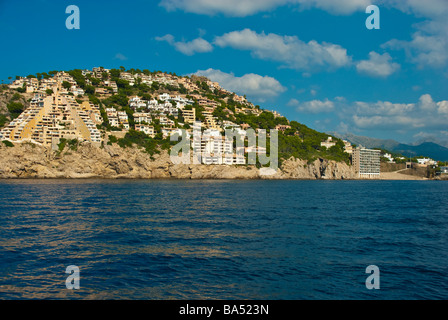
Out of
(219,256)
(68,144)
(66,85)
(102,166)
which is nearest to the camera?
(219,256)

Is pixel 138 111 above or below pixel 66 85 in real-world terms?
below

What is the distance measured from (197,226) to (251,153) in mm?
100915

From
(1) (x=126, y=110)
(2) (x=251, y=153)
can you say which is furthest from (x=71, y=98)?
(2) (x=251, y=153)

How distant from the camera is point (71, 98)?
126 meters

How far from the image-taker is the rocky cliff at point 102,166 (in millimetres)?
94250

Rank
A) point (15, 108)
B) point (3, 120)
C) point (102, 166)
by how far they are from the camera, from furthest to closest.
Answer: point (15, 108), point (3, 120), point (102, 166)

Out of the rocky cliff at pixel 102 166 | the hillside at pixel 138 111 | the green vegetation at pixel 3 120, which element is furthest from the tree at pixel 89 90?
the rocky cliff at pixel 102 166

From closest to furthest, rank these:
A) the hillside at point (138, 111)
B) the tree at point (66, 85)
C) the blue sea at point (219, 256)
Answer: the blue sea at point (219, 256)
the hillside at point (138, 111)
the tree at point (66, 85)

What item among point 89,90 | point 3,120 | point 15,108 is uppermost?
point 89,90

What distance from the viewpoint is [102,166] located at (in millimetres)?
102938

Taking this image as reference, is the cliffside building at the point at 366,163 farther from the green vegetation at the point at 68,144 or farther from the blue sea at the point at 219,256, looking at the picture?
the blue sea at the point at 219,256

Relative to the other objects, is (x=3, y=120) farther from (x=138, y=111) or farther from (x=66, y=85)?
(x=138, y=111)

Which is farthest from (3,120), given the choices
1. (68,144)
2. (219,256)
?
(219,256)

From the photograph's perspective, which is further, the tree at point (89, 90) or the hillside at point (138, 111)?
the tree at point (89, 90)
